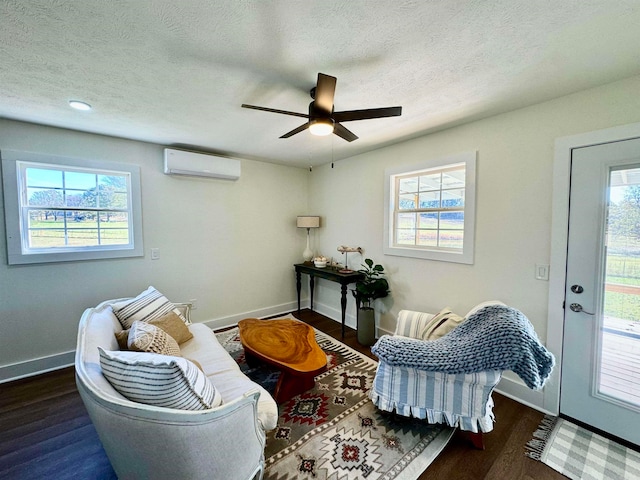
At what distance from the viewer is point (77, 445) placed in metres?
1.70

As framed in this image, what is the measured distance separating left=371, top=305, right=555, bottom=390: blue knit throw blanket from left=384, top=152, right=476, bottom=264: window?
3.29 ft

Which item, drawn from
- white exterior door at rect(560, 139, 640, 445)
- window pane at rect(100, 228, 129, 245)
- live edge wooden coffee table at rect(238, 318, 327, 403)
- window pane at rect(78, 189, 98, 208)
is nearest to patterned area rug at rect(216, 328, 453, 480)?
live edge wooden coffee table at rect(238, 318, 327, 403)

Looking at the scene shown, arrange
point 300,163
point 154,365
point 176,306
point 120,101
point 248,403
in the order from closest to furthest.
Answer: point 154,365, point 248,403, point 120,101, point 176,306, point 300,163

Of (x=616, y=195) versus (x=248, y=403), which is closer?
(x=248, y=403)

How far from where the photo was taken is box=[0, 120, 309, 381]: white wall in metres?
2.45

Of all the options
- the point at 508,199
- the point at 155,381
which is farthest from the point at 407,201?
the point at 155,381

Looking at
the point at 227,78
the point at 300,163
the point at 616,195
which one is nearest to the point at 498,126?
the point at 616,195

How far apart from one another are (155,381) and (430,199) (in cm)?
285

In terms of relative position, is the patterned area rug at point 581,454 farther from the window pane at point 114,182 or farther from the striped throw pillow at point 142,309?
the window pane at point 114,182

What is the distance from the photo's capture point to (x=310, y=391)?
2.22 meters

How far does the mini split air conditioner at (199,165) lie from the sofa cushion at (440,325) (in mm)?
2952

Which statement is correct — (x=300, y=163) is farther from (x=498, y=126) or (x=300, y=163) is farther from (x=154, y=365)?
(x=154, y=365)

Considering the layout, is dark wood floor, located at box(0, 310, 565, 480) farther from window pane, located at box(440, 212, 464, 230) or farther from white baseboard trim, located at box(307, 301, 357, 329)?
white baseboard trim, located at box(307, 301, 357, 329)

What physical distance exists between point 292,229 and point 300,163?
1086 mm
